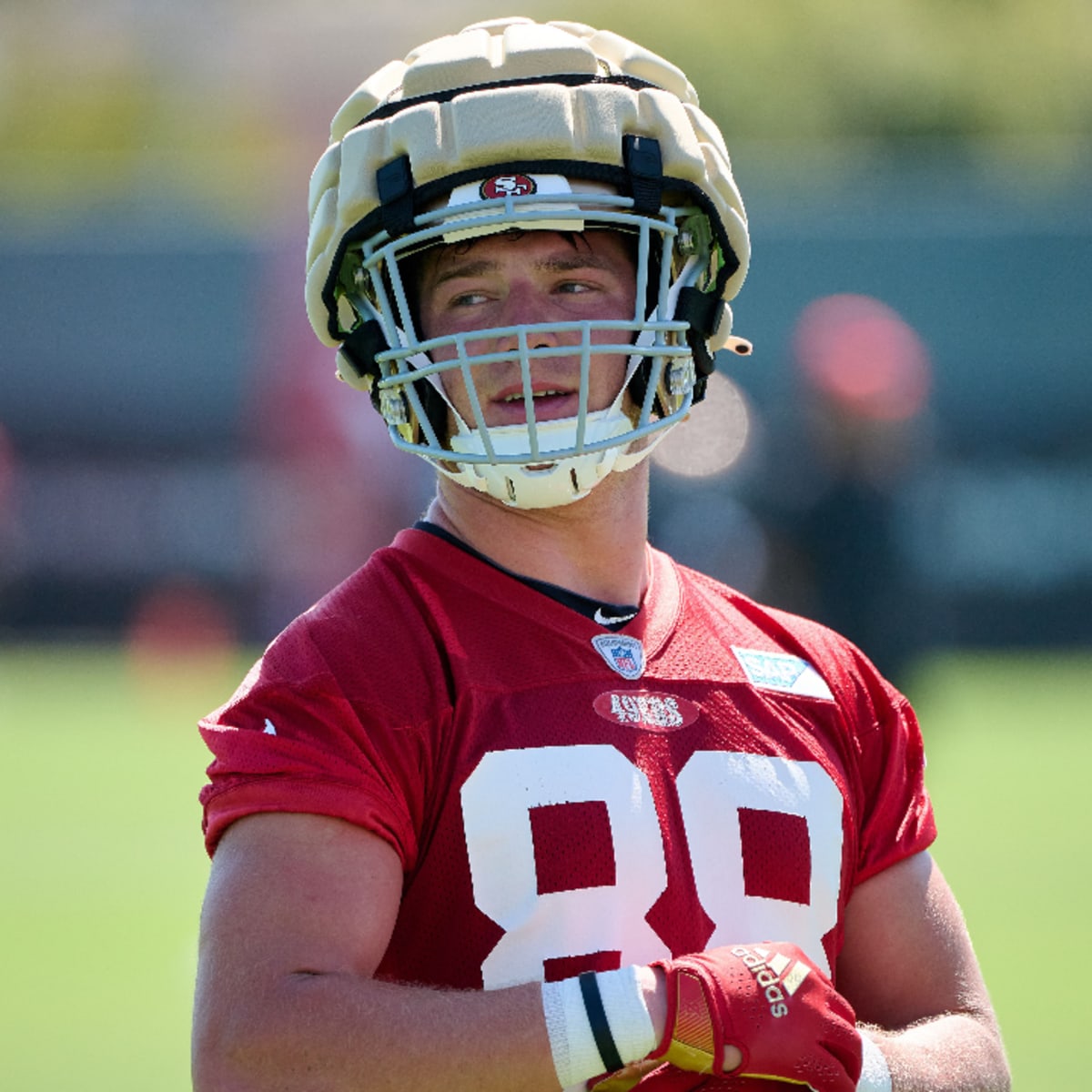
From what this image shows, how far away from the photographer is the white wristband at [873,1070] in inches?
86.7

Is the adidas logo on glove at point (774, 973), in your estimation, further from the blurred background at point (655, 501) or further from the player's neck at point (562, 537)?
the blurred background at point (655, 501)

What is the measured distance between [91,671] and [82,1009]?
7.58 metres

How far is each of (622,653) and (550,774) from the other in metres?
0.25

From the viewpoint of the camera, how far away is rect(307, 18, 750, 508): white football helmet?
2.44 m

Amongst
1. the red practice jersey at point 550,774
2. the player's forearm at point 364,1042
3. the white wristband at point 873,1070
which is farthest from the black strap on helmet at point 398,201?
the white wristband at point 873,1070

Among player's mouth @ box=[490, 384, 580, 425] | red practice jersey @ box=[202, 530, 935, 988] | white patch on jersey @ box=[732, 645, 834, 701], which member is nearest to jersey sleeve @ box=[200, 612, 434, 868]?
red practice jersey @ box=[202, 530, 935, 988]

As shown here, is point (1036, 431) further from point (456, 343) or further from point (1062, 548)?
point (456, 343)

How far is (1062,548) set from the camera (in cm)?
1318

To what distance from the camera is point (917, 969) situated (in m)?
2.46

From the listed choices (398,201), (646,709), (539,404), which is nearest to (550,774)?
(646,709)

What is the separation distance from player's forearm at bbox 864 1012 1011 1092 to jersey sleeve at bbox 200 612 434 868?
26.1 inches

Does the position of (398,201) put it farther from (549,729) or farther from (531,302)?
(549,729)

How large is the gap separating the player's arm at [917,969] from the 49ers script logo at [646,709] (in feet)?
1.20

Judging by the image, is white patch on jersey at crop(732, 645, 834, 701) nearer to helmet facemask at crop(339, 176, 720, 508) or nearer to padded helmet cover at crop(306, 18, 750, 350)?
helmet facemask at crop(339, 176, 720, 508)
